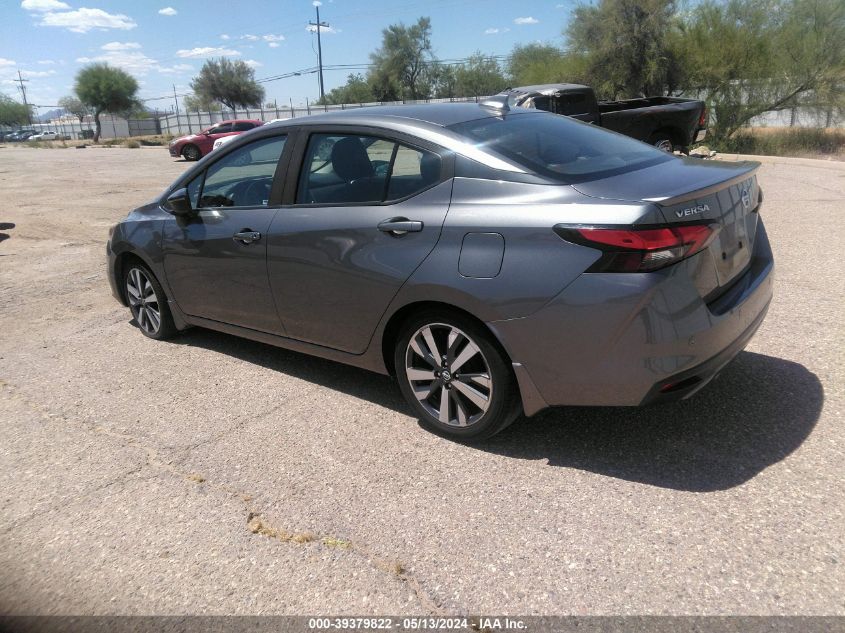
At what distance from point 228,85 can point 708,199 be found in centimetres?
8430

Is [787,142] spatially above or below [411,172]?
below

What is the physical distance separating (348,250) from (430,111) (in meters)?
0.96

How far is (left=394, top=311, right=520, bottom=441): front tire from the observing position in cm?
322

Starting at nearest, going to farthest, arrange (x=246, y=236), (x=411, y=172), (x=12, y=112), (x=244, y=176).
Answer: (x=411, y=172) < (x=246, y=236) < (x=244, y=176) < (x=12, y=112)

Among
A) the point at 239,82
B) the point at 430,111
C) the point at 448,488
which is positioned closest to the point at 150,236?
the point at 430,111

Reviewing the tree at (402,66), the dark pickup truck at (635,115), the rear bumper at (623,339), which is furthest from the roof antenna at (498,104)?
the tree at (402,66)

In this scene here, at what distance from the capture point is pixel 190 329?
565cm

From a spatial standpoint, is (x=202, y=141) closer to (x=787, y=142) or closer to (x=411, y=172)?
(x=787, y=142)

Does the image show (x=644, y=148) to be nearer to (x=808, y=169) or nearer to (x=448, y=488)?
(x=448, y=488)

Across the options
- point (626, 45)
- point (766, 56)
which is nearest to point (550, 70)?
point (626, 45)

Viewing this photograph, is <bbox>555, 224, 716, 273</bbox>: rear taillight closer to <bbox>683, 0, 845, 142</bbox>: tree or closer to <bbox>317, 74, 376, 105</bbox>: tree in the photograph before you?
<bbox>683, 0, 845, 142</bbox>: tree

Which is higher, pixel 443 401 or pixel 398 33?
pixel 398 33

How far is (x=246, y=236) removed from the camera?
420 centimetres

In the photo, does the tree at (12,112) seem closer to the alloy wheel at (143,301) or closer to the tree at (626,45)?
the tree at (626,45)
